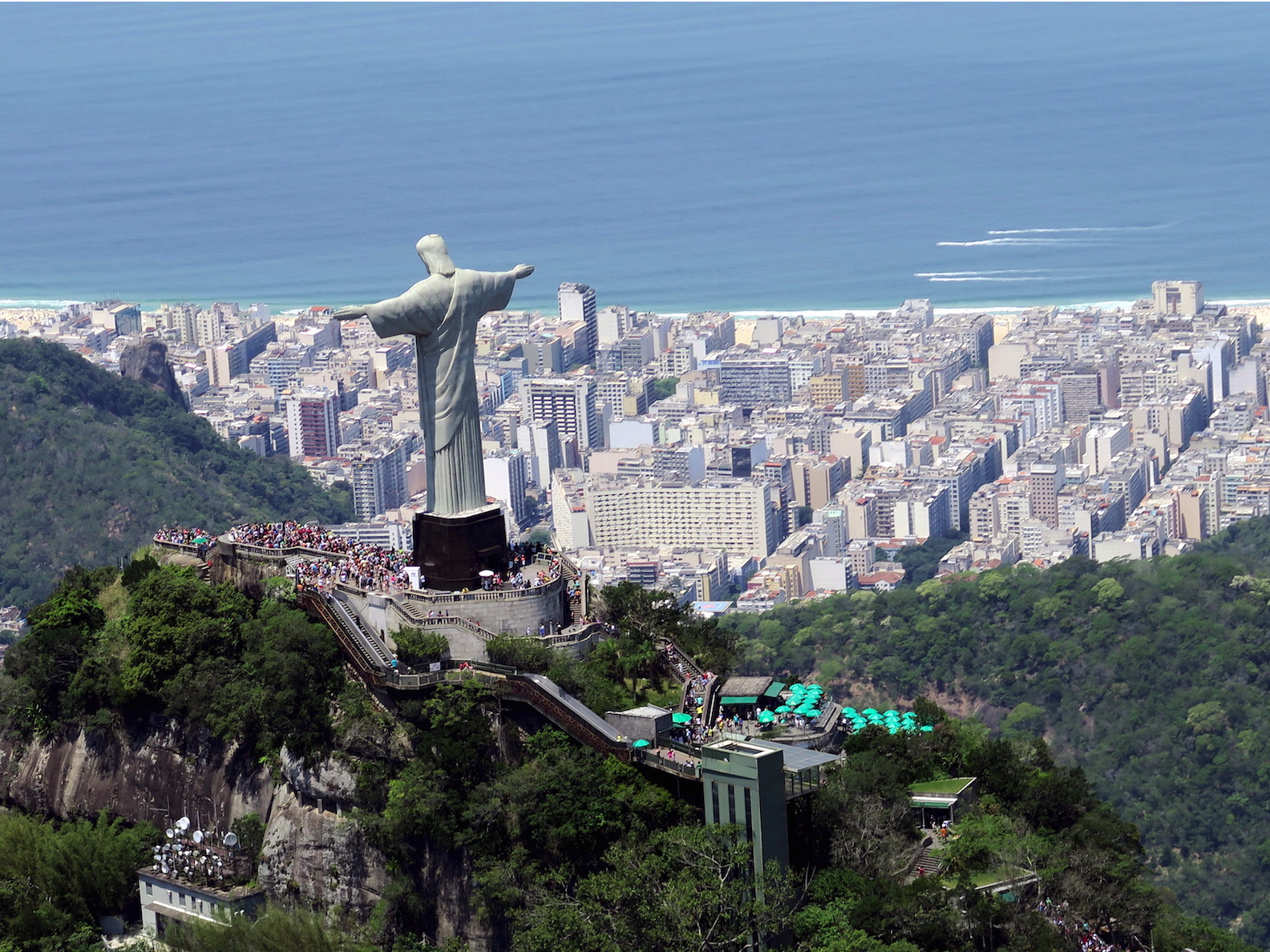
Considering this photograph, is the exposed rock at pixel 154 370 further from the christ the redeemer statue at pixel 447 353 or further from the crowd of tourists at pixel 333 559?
the christ the redeemer statue at pixel 447 353

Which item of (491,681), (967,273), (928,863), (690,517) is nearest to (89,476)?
(690,517)

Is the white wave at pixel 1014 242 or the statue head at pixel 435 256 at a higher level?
the white wave at pixel 1014 242

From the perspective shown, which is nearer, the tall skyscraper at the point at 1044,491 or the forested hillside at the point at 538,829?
the forested hillside at the point at 538,829

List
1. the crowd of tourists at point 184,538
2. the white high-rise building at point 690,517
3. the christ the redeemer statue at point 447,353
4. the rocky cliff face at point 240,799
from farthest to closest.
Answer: the white high-rise building at point 690,517 < the crowd of tourists at point 184,538 < the christ the redeemer statue at point 447,353 < the rocky cliff face at point 240,799

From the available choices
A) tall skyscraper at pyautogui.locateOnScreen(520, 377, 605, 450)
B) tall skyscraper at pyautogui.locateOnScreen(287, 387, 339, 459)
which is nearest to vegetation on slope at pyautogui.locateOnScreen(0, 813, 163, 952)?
tall skyscraper at pyautogui.locateOnScreen(287, 387, 339, 459)

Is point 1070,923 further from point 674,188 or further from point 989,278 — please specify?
point 674,188

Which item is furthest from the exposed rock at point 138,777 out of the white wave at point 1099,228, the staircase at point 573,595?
the white wave at point 1099,228

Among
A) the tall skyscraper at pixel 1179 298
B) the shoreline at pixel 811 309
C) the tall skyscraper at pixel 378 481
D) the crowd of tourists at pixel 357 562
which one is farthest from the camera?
the shoreline at pixel 811 309
